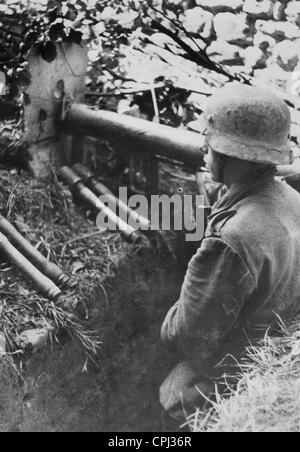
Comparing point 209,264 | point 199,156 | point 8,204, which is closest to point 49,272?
point 8,204

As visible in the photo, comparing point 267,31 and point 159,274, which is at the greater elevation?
point 267,31

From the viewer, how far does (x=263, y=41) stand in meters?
3.74

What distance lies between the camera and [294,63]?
147 inches

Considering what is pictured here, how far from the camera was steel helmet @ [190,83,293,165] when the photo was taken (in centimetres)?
242

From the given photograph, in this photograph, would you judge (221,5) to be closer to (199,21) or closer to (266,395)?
(199,21)

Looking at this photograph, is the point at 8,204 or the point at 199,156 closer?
the point at 199,156

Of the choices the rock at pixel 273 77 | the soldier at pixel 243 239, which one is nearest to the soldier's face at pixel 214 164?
the soldier at pixel 243 239

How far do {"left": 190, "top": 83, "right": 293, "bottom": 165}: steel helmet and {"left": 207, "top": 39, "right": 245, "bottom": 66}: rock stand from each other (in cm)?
156

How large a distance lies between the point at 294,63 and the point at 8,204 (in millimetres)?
2061

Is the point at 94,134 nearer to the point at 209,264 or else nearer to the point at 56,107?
the point at 56,107

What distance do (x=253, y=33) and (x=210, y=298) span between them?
205 cm

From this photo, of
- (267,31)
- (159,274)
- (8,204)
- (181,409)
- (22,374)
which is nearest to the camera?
(181,409)

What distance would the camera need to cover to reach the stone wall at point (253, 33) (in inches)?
145

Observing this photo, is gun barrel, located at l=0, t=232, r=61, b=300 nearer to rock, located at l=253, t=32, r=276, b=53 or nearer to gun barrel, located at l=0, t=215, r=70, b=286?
gun barrel, located at l=0, t=215, r=70, b=286
